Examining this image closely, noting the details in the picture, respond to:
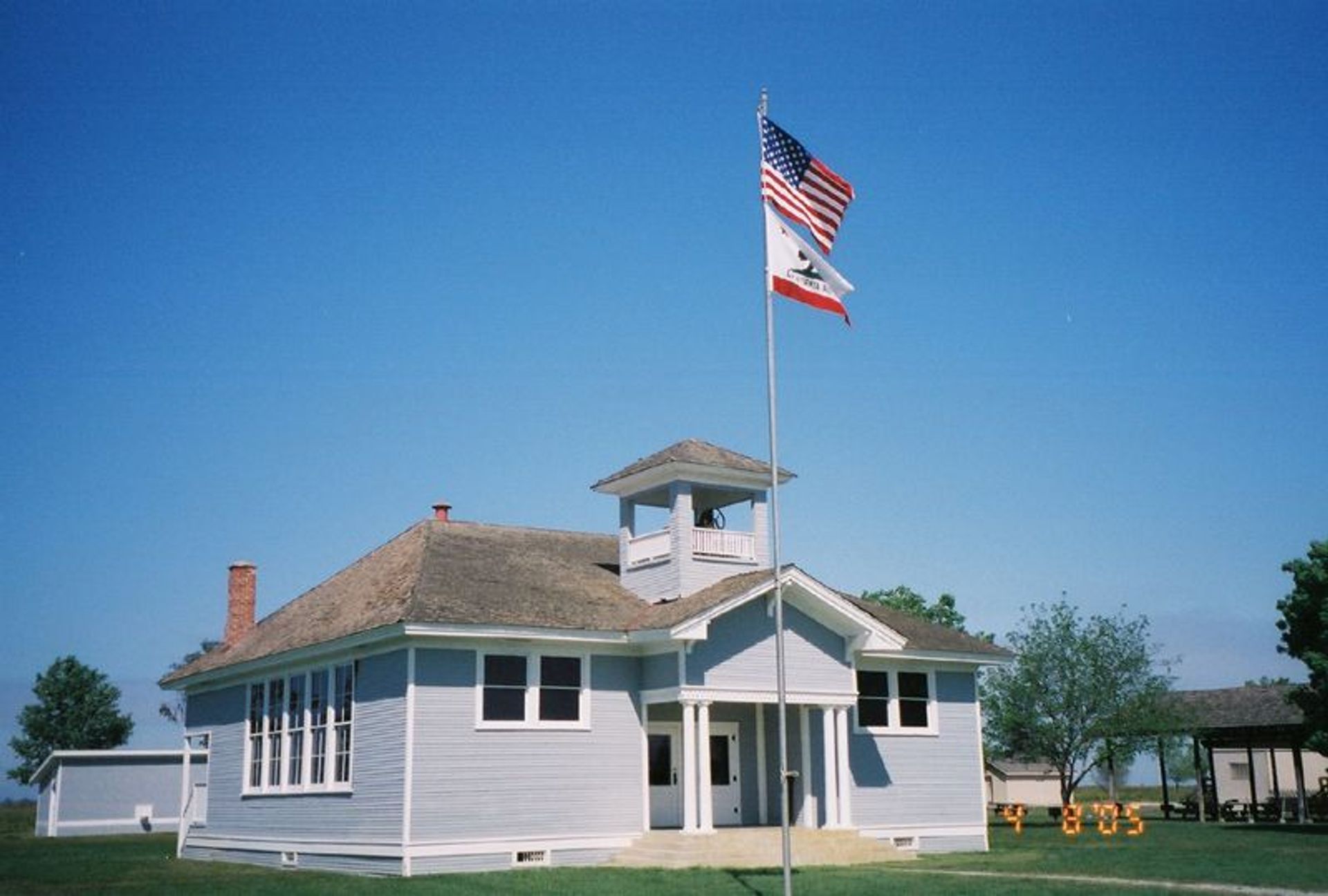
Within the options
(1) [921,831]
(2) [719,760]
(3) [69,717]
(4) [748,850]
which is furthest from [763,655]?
(3) [69,717]


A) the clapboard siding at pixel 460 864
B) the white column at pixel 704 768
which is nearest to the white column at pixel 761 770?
the white column at pixel 704 768

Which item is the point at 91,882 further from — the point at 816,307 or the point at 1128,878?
the point at 1128,878

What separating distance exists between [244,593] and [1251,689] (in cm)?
3743

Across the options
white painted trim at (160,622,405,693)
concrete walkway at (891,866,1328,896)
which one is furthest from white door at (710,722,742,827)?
white painted trim at (160,622,405,693)

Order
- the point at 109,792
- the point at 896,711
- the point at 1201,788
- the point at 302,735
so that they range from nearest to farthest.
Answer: the point at 302,735, the point at 896,711, the point at 1201,788, the point at 109,792

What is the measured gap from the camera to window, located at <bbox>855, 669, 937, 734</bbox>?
96.6 ft

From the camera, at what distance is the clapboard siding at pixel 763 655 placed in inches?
1017

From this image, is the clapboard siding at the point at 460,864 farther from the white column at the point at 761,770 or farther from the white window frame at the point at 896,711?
the white window frame at the point at 896,711

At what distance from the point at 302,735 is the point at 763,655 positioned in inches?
396

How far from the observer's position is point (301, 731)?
27906 millimetres

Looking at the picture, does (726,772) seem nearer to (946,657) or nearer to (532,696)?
(532,696)

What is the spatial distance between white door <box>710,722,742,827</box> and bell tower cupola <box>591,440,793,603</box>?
3275 mm

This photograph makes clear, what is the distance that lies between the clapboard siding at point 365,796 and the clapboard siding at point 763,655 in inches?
227

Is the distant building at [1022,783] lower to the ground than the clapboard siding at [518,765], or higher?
lower
